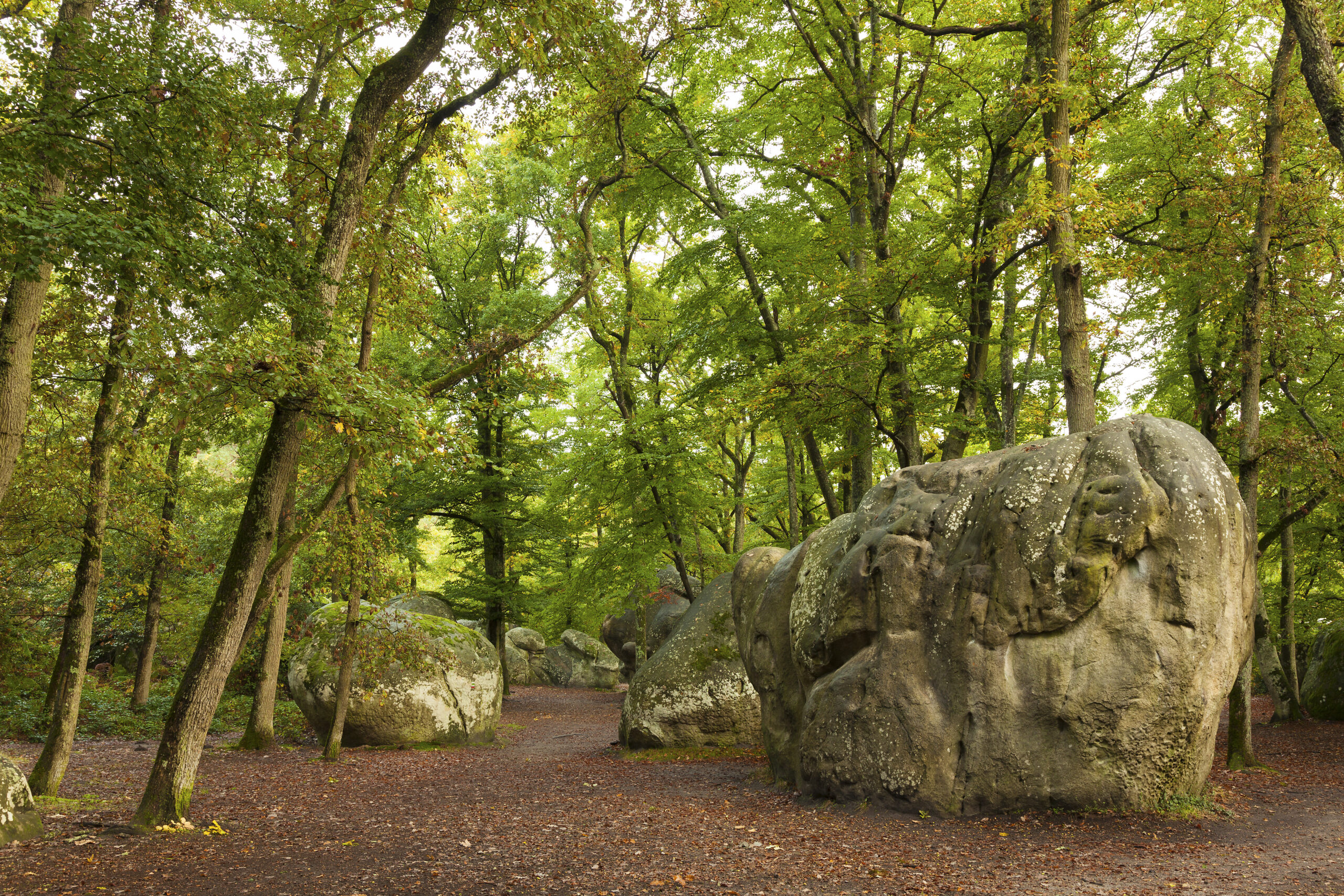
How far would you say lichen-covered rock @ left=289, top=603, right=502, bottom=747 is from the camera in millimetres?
12492

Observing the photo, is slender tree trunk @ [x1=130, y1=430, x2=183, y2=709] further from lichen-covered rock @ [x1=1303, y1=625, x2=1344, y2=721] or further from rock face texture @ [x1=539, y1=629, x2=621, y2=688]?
lichen-covered rock @ [x1=1303, y1=625, x2=1344, y2=721]

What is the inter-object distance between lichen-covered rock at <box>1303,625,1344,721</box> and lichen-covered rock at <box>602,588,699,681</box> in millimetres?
12670

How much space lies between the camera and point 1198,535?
6.97 meters

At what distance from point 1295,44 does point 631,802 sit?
13.3 meters

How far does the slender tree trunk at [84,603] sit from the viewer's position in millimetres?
8133

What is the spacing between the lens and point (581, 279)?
1452 cm

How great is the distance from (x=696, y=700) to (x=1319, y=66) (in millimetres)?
10736

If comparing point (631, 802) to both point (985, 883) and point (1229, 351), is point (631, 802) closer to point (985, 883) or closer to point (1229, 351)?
point (985, 883)

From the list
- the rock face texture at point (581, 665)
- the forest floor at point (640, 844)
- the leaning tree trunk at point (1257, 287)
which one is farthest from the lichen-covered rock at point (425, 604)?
the leaning tree trunk at point (1257, 287)

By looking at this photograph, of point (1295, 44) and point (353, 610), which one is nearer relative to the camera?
point (1295, 44)

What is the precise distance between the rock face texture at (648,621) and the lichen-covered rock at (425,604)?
508 centimetres

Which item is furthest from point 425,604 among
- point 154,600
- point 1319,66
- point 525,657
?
point 1319,66

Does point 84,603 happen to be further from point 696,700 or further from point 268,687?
point 696,700

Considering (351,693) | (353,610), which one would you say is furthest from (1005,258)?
(351,693)
